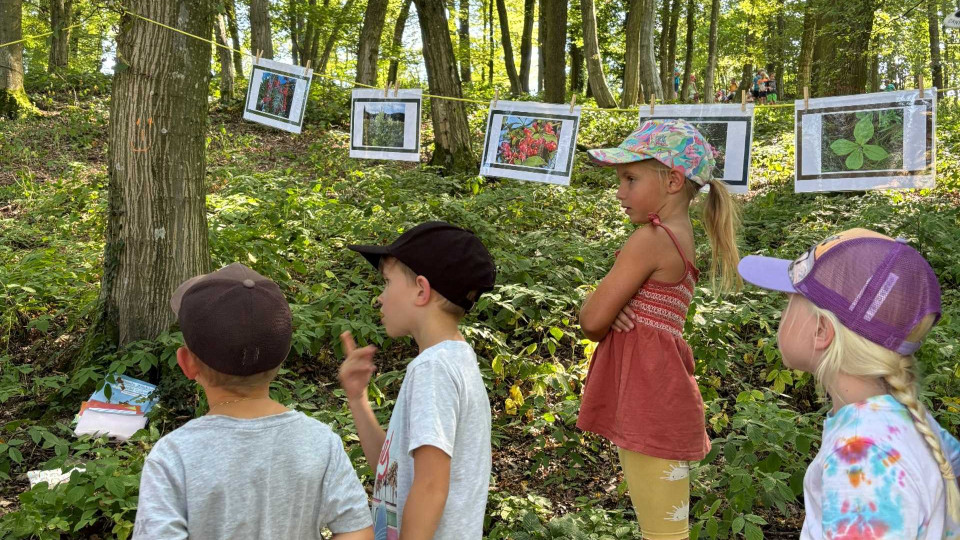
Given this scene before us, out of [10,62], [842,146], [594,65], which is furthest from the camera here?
[594,65]

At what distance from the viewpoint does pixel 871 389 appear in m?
Answer: 1.58

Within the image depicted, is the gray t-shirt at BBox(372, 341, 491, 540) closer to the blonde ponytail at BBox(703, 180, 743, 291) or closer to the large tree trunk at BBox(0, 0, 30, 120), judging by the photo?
the blonde ponytail at BBox(703, 180, 743, 291)

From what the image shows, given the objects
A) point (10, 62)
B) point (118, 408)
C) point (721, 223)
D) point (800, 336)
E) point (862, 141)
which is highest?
point (10, 62)

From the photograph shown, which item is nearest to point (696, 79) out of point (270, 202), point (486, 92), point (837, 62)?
point (486, 92)

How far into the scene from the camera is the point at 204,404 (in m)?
4.28

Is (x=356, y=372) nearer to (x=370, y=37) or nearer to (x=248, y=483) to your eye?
(x=248, y=483)

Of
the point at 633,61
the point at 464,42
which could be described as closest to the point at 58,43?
the point at 633,61

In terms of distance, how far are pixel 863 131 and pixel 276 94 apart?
4.59 m

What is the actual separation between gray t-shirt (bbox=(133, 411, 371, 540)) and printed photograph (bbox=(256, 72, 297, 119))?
508 centimetres

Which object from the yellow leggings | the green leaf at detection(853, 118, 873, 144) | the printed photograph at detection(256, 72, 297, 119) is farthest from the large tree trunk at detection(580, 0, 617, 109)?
the yellow leggings

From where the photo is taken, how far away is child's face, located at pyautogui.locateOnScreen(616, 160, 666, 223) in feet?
9.25

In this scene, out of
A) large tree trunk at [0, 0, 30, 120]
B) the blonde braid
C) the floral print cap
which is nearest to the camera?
the blonde braid

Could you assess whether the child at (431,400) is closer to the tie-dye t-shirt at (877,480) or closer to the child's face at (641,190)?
A: the tie-dye t-shirt at (877,480)

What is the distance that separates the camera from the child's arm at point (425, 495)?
6.04 feet
